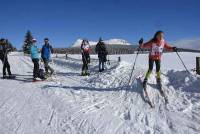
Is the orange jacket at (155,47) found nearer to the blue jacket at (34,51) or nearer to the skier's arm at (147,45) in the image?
the skier's arm at (147,45)

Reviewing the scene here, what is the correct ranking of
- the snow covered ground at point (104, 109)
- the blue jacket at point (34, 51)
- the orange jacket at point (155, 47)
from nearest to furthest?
the snow covered ground at point (104, 109)
the orange jacket at point (155, 47)
the blue jacket at point (34, 51)

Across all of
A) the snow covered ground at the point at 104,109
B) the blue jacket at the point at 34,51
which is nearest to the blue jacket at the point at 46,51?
the blue jacket at the point at 34,51

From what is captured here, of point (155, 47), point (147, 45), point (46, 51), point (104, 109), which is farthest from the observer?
point (46, 51)

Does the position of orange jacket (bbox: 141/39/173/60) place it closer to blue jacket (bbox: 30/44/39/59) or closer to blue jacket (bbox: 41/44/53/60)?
blue jacket (bbox: 30/44/39/59)

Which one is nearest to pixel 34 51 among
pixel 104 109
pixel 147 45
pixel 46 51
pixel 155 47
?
pixel 46 51

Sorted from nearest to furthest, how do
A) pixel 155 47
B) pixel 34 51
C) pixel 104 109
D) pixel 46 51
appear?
pixel 104 109, pixel 155 47, pixel 34 51, pixel 46 51

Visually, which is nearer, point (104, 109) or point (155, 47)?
point (104, 109)

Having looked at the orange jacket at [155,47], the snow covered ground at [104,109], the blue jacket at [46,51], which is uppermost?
the orange jacket at [155,47]

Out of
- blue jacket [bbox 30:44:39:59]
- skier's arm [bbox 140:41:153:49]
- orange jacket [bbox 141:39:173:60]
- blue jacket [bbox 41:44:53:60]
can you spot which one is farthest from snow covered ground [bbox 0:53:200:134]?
blue jacket [bbox 41:44:53:60]

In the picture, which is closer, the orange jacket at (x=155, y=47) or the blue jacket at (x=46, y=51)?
the orange jacket at (x=155, y=47)

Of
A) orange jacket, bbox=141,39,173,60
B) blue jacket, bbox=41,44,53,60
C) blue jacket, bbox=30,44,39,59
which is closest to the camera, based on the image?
orange jacket, bbox=141,39,173,60

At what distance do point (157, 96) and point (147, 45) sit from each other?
1.92m

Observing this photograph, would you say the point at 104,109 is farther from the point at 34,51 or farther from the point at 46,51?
the point at 46,51

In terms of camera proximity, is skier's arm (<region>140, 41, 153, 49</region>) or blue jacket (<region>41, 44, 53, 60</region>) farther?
blue jacket (<region>41, 44, 53, 60</region>)
